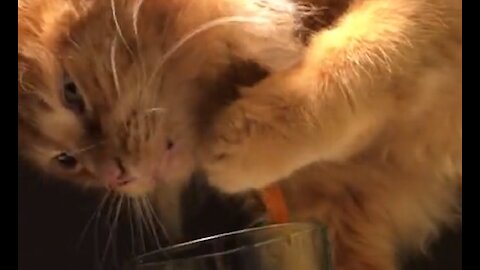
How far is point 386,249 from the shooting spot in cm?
85

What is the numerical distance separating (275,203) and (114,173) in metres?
0.16

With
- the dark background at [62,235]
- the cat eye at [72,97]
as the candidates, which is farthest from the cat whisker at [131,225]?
the cat eye at [72,97]

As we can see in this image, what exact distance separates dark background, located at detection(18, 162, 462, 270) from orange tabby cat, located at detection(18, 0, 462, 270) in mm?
24

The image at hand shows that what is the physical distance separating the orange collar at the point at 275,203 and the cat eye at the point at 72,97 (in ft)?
0.64

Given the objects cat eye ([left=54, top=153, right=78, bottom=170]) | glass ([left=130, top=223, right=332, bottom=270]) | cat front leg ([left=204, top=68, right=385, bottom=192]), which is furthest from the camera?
cat eye ([left=54, top=153, right=78, bottom=170])

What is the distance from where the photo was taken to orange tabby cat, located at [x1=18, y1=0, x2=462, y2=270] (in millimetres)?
724

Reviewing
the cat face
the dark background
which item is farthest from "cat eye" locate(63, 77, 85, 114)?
the dark background

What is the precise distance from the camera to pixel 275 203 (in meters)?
0.79

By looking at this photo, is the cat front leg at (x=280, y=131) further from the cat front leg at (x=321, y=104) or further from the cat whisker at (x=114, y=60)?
the cat whisker at (x=114, y=60)

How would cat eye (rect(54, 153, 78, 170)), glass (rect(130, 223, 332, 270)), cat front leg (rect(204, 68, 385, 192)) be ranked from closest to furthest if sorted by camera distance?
glass (rect(130, 223, 332, 270)) < cat front leg (rect(204, 68, 385, 192)) < cat eye (rect(54, 153, 78, 170))

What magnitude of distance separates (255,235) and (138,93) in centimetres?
19

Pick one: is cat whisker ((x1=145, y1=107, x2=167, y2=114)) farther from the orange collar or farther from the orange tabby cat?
the orange collar

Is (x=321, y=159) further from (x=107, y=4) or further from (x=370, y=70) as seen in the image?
(x=107, y=4)
